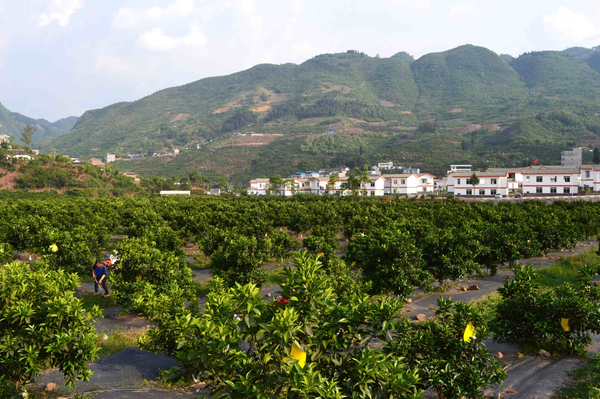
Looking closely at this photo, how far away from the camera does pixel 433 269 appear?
550 inches

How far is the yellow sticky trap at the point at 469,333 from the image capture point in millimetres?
6575

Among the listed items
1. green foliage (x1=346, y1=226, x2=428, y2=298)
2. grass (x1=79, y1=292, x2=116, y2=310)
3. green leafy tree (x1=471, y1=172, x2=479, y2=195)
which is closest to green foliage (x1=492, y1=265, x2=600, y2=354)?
green foliage (x1=346, y1=226, x2=428, y2=298)

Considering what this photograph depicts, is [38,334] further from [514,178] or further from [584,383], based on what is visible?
[514,178]

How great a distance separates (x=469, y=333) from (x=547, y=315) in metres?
3.55

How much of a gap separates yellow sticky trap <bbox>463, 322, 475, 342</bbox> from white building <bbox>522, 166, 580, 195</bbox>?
69494mm

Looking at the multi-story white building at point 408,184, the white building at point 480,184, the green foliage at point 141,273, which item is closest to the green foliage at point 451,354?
the green foliage at point 141,273

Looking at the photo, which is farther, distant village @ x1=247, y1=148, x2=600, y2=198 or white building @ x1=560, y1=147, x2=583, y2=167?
white building @ x1=560, y1=147, x2=583, y2=167

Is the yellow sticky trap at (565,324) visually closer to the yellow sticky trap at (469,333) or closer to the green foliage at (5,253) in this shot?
the yellow sticky trap at (469,333)

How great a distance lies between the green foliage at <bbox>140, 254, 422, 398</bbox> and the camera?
4.66 meters

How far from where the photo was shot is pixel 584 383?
290 inches

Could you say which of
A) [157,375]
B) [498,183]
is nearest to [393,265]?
[157,375]

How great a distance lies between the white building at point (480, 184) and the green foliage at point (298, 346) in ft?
221

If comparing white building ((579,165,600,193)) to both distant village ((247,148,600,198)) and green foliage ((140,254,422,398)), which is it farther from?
green foliage ((140,254,422,398))

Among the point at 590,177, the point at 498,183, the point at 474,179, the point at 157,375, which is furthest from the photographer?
the point at 590,177
